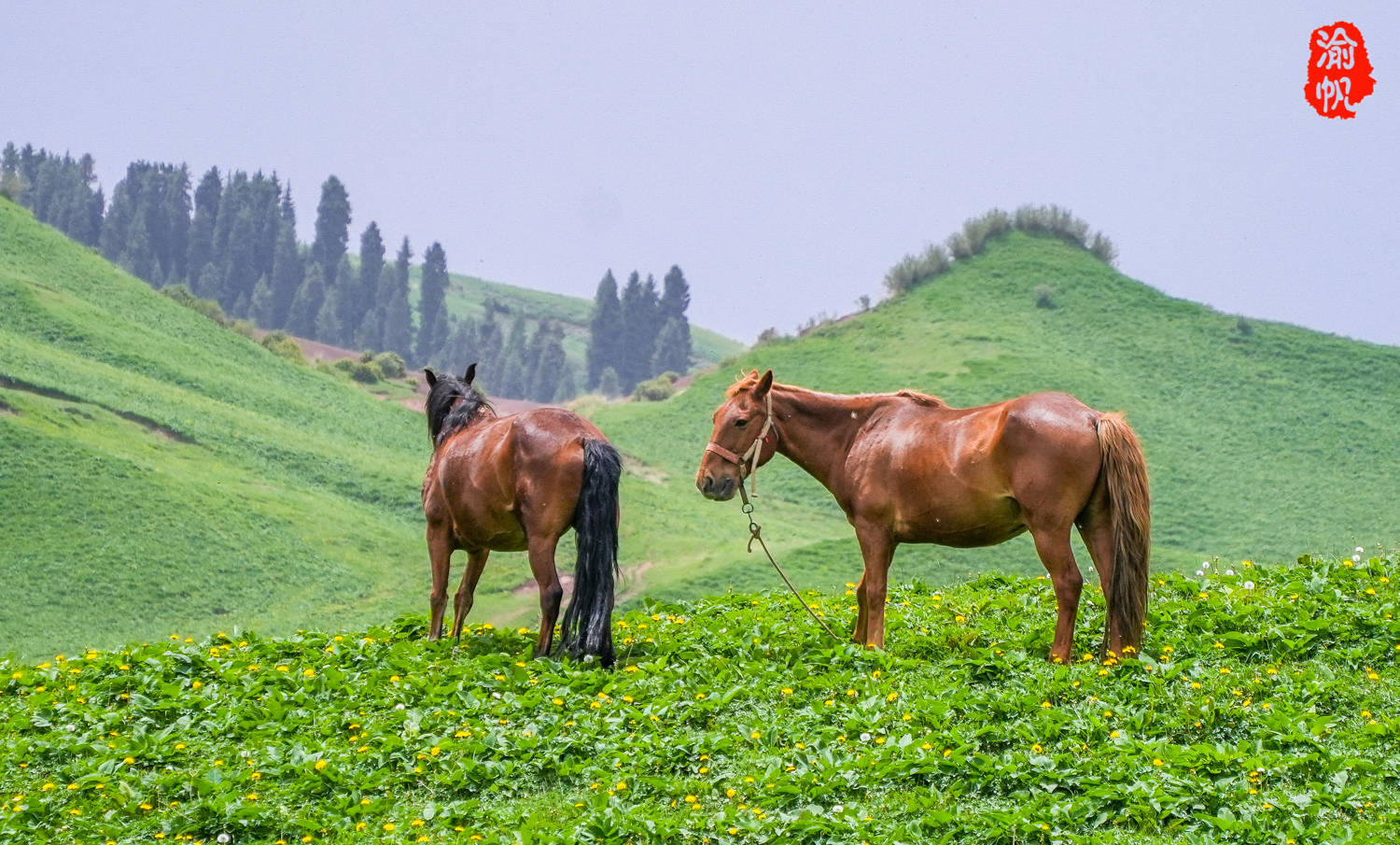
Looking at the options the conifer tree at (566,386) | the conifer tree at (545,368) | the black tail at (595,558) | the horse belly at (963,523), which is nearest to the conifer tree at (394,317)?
the conifer tree at (545,368)

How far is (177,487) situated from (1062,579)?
136 feet

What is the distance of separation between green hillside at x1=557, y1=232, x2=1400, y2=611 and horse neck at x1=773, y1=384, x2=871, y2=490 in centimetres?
2639

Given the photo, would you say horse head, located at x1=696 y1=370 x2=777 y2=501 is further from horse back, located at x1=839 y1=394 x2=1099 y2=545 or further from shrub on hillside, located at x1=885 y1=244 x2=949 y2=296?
shrub on hillside, located at x1=885 y1=244 x2=949 y2=296

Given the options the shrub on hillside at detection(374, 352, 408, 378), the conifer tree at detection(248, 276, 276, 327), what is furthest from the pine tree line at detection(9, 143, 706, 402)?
the shrub on hillside at detection(374, 352, 408, 378)

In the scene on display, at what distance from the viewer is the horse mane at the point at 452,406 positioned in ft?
42.0

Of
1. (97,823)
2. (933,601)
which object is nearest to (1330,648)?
(933,601)

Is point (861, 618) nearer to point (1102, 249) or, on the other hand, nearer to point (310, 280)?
point (1102, 249)

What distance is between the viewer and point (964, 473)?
10352 mm

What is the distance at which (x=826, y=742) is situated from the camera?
877cm

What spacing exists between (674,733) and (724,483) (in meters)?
2.55

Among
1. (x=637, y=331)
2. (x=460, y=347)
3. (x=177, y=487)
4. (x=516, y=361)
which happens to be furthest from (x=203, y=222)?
(x=177, y=487)

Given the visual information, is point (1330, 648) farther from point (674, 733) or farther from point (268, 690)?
point (268, 690)

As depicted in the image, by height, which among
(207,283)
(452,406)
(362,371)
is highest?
(207,283)

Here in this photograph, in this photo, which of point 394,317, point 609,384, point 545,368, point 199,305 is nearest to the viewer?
point 199,305
